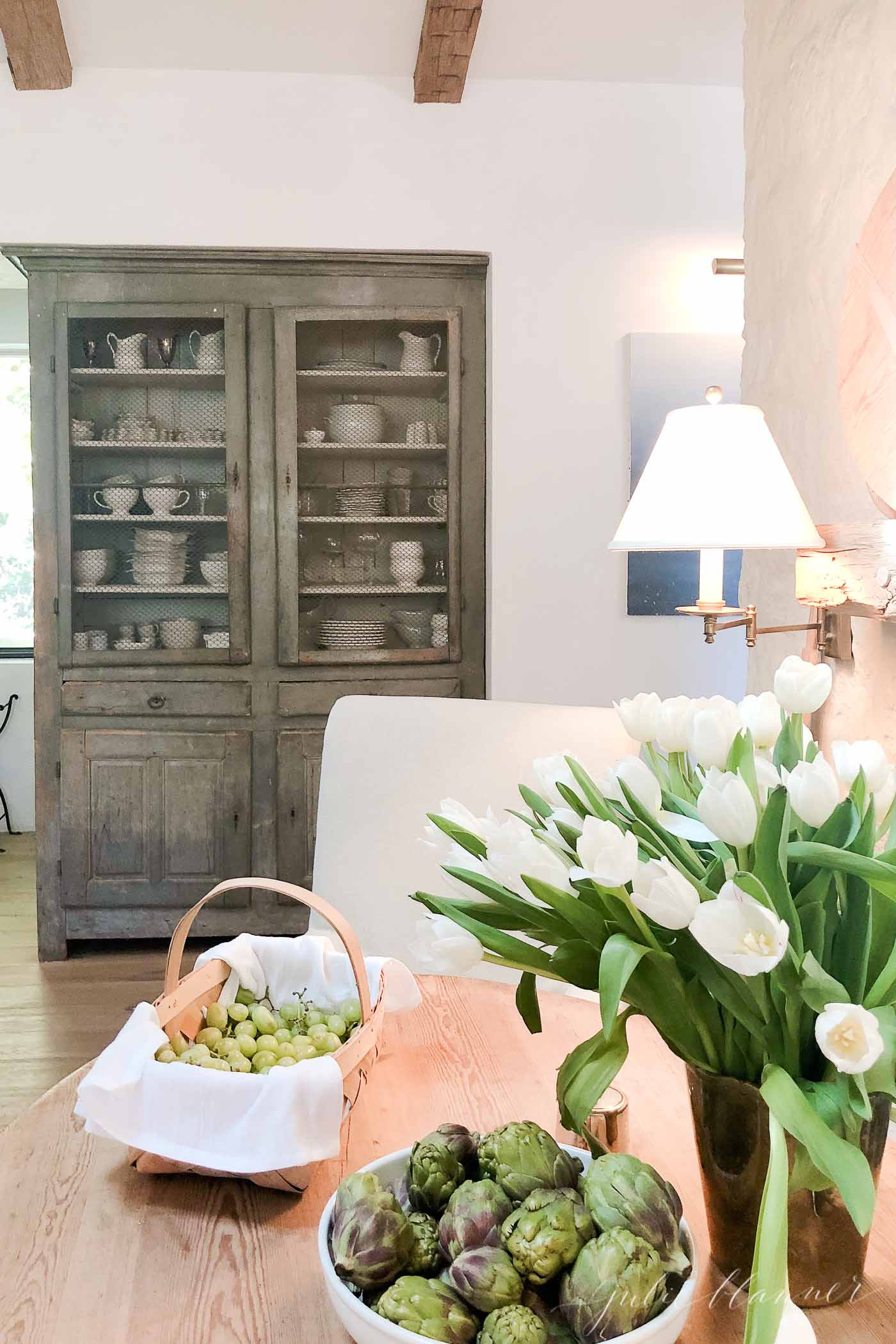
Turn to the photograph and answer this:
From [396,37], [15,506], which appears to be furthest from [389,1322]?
[15,506]

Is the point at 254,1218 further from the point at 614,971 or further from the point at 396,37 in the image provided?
the point at 396,37

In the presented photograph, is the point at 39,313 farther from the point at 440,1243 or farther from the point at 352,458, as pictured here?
the point at 440,1243

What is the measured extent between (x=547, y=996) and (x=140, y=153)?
305 cm

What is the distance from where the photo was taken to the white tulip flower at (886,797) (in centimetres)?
68

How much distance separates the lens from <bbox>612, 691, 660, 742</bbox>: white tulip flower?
0.75 m

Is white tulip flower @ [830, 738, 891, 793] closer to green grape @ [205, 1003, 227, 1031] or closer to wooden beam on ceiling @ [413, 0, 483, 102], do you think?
green grape @ [205, 1003, 227, 1031]

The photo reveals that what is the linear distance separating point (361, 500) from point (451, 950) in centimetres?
299

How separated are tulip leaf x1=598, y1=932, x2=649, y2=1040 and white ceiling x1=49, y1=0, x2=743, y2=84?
3.19m

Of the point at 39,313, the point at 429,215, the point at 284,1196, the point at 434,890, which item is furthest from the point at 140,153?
the point at 284,1196

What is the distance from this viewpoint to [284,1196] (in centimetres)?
90

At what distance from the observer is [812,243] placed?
1774mm

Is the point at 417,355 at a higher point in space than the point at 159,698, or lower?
higher

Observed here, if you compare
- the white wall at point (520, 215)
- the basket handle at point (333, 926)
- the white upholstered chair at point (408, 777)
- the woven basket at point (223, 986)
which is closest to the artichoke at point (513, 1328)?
the woven basket at point (223, 986)

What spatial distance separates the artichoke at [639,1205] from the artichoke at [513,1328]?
66mm
